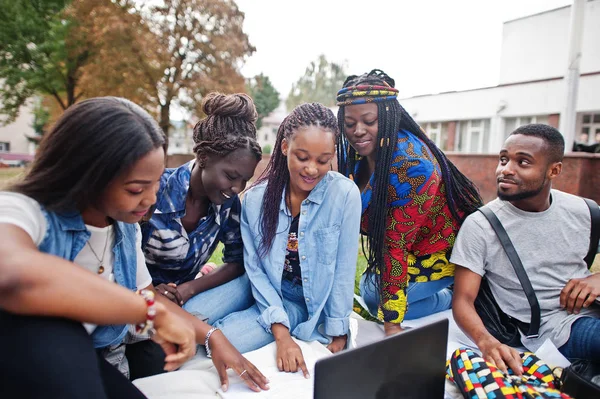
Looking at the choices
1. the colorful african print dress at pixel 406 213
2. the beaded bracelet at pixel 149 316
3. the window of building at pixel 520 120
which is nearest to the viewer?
the beaded bracelet at pixel 149 316

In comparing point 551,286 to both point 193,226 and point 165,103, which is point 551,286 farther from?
point 165,103

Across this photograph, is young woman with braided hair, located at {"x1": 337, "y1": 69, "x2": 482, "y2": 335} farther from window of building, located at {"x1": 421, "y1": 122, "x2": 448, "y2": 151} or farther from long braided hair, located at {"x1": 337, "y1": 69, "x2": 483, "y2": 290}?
window of building, located at {"x1": 421, "y1": 122, "x2": 448, "y2": 151}

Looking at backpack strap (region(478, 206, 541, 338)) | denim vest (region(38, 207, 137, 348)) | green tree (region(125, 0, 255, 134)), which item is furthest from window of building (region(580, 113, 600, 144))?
denim vest (region(38, 207, 137, 348))

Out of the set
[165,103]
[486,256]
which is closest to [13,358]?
[486,256]

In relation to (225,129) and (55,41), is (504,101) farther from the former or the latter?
(225,129)

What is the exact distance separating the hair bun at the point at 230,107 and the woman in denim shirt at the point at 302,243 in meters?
0.22

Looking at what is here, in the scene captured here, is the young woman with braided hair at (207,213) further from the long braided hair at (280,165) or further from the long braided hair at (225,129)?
the long braided hair at (280,165)

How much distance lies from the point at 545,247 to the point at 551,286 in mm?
219

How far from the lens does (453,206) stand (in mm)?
2682

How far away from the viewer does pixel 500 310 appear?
2.42 m

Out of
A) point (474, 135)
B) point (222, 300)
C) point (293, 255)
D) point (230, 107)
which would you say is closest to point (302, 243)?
point (293, 255)

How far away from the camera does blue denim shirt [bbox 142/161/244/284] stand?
229 centimetres

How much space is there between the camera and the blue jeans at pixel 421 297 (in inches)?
111

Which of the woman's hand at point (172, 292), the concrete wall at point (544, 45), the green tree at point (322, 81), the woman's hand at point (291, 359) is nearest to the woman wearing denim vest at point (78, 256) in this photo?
the woman's hand at point (172, 292)
